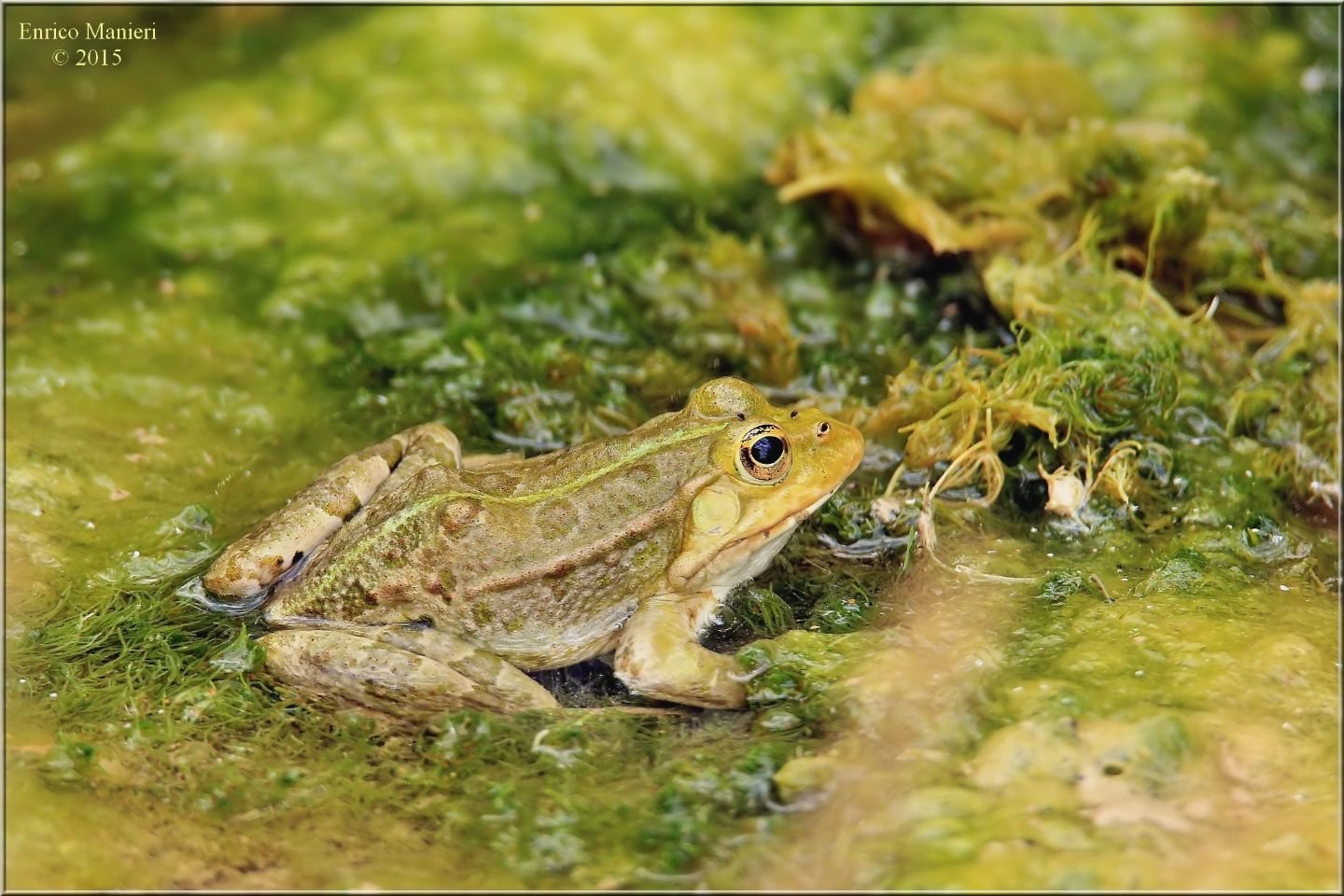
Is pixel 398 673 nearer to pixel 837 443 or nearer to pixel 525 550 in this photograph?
pixel 525 550

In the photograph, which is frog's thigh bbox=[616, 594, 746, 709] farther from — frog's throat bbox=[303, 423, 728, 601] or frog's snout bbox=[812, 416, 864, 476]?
frog's snout bbox=[812, 416, 864, 476]

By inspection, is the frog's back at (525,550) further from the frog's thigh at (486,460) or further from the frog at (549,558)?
the frog's thigh at (486,460)

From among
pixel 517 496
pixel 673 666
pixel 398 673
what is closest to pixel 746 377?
pixel 517 496

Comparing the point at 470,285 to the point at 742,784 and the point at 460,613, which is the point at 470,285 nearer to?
the point at 460,613

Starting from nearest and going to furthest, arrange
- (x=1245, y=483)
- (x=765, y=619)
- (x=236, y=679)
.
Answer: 1. (x=236, y=679)
2. (x=765, y=619)
3. (x=1245, y=483)

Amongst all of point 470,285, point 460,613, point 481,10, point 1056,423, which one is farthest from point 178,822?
point 481,10

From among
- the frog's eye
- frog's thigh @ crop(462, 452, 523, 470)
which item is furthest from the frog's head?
frog's thigh @ crop(462, 452, 523, 470)
